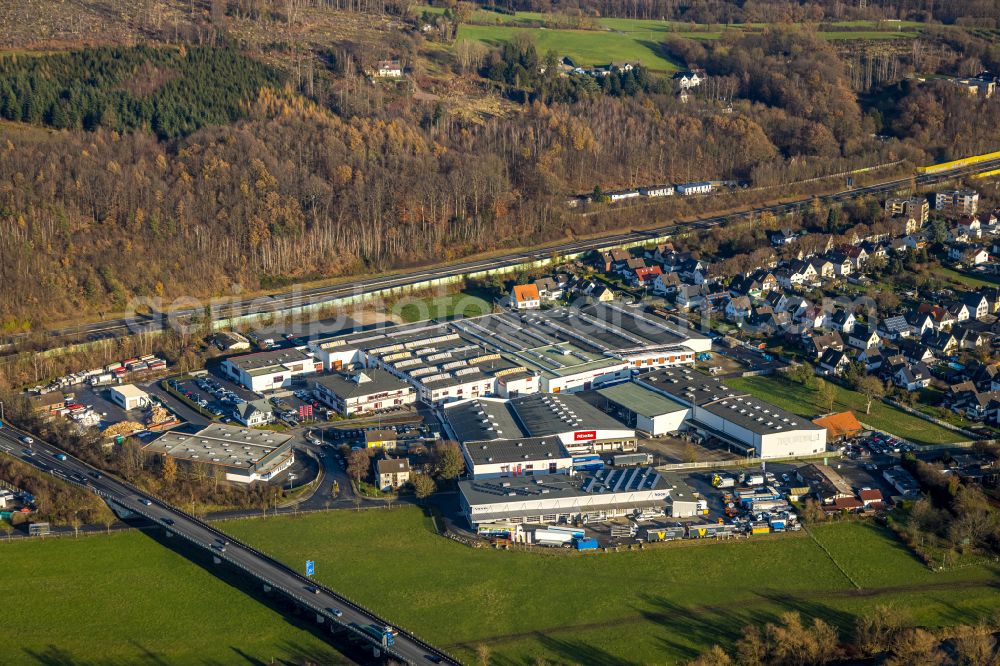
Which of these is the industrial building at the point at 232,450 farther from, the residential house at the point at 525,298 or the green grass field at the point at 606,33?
the green grass field at the point at 606,33

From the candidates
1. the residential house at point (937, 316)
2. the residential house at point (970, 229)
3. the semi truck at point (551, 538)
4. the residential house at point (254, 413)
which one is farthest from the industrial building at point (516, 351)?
the residential house at point (970, 229)

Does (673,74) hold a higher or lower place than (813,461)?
higher

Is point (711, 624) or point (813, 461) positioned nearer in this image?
point (711, 624)

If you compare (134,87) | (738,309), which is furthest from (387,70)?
(738,309)

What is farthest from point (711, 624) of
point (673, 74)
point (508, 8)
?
point (508, 8)

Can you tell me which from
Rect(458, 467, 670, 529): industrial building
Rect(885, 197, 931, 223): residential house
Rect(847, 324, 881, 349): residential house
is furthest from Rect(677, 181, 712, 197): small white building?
Rect(458, 467, 670, 529): industrial building

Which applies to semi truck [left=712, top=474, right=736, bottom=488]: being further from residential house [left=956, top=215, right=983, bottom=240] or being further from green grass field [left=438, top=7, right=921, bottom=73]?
green grass field [left=438, top=7, right=921, bottom=73]

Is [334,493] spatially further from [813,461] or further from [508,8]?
[508,8]

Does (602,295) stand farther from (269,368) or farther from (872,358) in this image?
(269,368)
